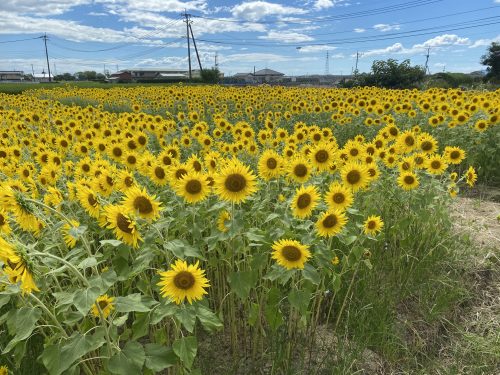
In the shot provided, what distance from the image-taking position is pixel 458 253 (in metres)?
4.66

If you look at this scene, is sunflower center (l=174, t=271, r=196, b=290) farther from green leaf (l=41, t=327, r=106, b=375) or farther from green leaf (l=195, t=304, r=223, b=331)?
green leaf (l=41, t=327, r=106, b=375)

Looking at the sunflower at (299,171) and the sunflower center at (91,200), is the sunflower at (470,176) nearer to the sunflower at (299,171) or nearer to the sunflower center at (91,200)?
the sunflower at (299,171)

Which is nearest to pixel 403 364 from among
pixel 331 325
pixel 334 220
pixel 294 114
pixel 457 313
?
pixel 331 325

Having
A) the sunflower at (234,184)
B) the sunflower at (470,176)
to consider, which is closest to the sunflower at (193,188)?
the sunflower at (234,184)

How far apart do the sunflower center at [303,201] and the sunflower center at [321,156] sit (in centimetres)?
123

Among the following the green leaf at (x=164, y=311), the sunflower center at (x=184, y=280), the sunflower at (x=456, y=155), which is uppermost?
the sunflower center at (x=184, y=280)

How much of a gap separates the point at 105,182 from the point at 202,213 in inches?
33.9

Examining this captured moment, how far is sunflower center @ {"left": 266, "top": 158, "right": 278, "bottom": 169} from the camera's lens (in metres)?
3.60

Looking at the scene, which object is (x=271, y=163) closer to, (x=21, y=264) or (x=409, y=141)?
(x=21, y=264)

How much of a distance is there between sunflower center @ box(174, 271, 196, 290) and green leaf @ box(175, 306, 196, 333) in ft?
0.40

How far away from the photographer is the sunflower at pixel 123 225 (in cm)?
232

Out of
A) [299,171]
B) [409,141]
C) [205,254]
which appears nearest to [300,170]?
[299,171]

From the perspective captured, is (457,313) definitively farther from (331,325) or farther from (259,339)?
(259,339)

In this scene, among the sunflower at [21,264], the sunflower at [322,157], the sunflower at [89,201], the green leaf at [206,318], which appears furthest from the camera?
the sunflower at [322,157]
